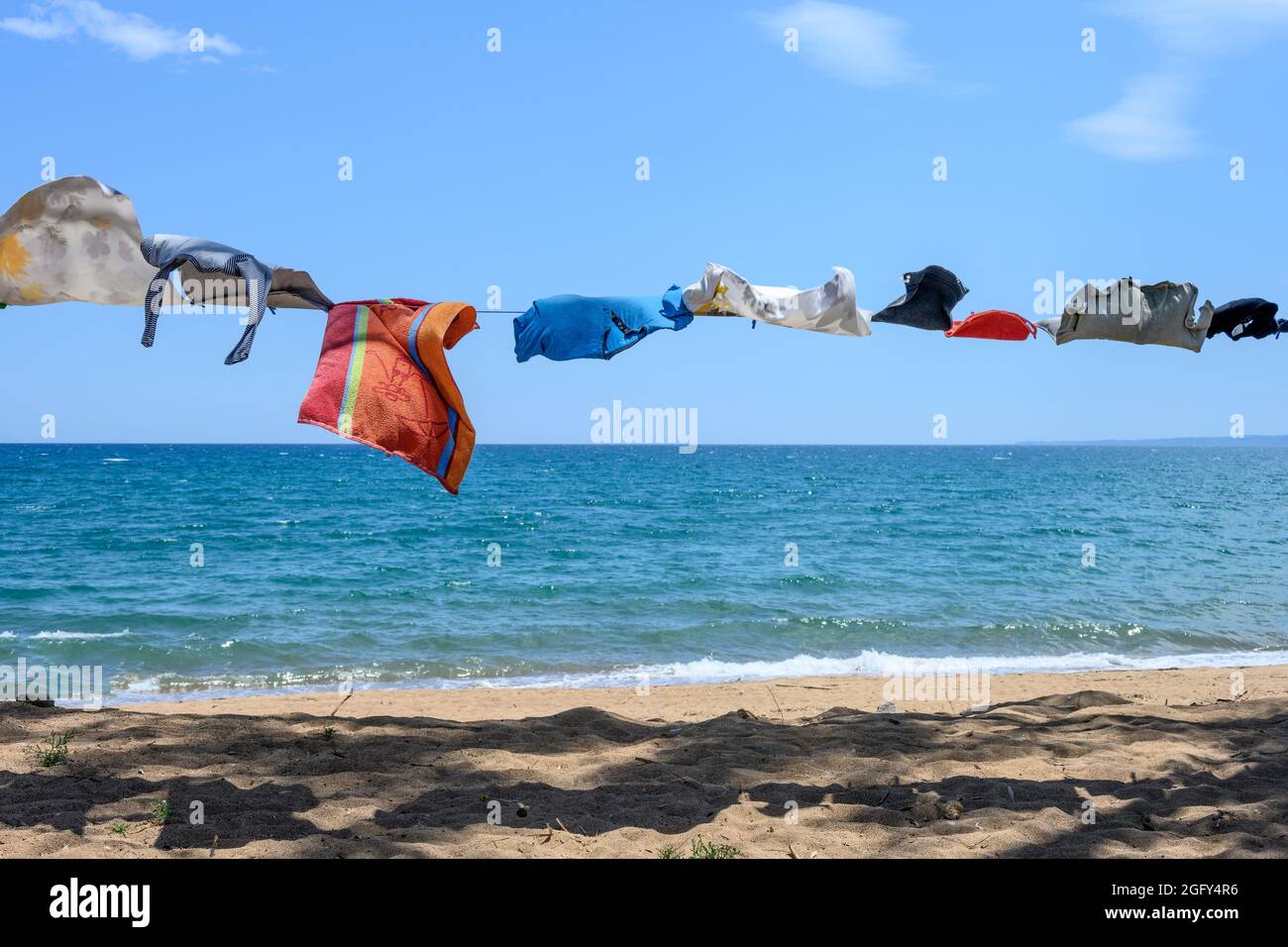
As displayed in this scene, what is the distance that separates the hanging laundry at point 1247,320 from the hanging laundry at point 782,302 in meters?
2.72

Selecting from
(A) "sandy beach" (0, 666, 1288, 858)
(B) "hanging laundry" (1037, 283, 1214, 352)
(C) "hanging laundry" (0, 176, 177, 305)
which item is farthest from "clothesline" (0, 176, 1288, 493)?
(A) "sandy beach" (0, 666, 1288, 858)

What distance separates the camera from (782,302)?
611 cm

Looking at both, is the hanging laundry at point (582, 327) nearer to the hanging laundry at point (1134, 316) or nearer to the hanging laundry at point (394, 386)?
the hanging laundry at point (394, 386)

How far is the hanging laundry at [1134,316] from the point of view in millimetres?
6410

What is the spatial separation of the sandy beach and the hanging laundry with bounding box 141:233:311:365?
2.40m

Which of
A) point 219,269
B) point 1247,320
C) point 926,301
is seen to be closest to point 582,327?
point 219,269

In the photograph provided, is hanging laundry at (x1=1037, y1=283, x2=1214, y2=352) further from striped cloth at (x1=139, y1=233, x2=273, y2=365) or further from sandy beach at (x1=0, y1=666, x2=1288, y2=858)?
striped cloth at (x1=139, y1=233, x2=273, y2=365)

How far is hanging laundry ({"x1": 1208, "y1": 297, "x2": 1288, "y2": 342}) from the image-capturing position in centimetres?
677

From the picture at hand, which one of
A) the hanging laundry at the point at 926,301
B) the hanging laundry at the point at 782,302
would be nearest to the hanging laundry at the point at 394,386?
the hanging laundry at the point at 782,302

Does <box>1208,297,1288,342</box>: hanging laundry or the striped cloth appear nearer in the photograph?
the striped cloth

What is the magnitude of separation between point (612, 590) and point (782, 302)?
11728mm

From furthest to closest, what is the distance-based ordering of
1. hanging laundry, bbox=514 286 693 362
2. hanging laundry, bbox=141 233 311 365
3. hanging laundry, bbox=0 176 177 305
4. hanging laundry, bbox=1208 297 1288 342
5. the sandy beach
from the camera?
hanging laundry, bbox=1208 297 1288 342
hanging laundry, bbox=514 286 693 362
hanging laundry, bbox=0 176 177 305
hanging laundry, bbox=141 233 311 365
the sandy beach
